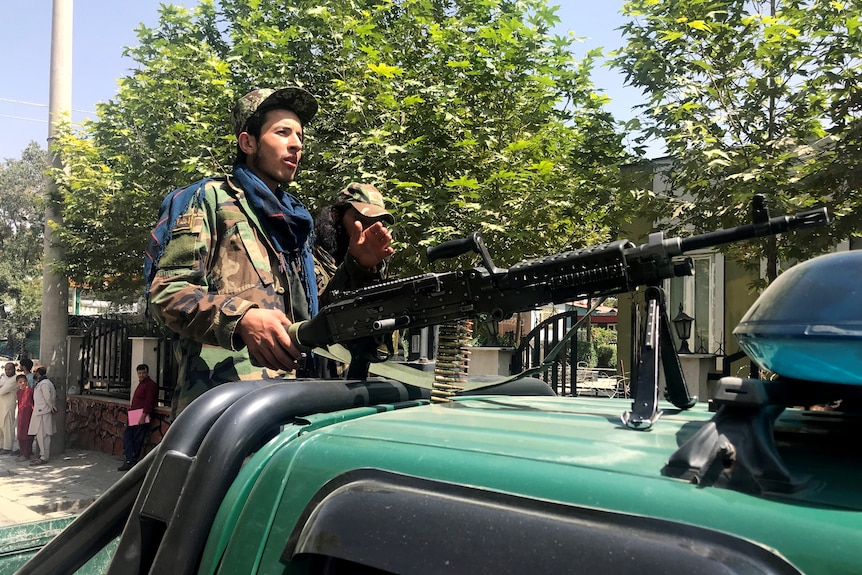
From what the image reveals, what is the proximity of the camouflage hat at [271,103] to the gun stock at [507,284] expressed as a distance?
3.08 ft

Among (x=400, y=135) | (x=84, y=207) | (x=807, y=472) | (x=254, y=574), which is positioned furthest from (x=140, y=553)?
(x=84, y=207)

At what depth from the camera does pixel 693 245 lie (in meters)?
1.53

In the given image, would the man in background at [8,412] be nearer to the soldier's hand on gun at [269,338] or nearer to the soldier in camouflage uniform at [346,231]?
the soldier in camouflage uniform at [346,231]

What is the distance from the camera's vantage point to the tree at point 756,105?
17.1 feet

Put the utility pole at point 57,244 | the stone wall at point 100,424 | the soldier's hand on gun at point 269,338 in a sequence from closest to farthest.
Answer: the soldier's hand on gun at point 269,338
the stone wall at point 100,424
the utility pole at point 57,244

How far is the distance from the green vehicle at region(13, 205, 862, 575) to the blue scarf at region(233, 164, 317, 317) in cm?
104

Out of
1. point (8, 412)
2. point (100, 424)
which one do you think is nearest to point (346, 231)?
point (100, 424)

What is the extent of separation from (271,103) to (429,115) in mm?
3522

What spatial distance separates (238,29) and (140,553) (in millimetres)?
7183

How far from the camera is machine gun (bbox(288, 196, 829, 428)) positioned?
59.7 inches

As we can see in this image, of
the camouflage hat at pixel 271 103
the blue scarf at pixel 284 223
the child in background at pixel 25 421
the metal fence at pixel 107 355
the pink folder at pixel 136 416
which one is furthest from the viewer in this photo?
the metal fence at pixel 107 355

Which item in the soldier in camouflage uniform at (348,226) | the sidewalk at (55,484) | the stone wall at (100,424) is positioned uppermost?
the soldier in camouflage uniform at (348,226)

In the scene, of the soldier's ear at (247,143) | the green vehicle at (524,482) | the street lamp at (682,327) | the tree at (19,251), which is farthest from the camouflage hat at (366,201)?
the tree at (19,251)

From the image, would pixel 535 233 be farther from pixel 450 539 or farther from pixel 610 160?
pixel 450 539
